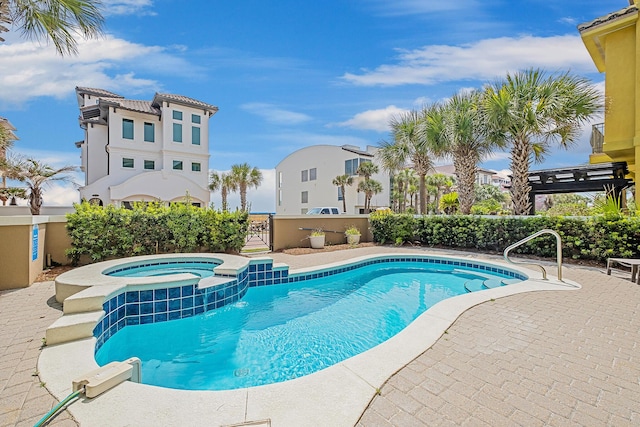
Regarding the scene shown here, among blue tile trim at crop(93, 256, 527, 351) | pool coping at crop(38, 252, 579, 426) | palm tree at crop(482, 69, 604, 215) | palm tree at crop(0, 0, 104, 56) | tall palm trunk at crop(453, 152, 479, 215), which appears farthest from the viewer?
tall palm trunk at crop(453, 152, 479, 215)

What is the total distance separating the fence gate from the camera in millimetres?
11998

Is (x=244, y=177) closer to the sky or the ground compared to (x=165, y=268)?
closer to the sky

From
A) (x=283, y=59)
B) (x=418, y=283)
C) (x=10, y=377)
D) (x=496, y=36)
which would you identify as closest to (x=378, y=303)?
(x=418, y=283)

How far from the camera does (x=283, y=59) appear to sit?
966 cm

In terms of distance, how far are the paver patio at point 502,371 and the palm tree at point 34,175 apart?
35.3 feet

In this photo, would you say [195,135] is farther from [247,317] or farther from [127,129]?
[247,317]

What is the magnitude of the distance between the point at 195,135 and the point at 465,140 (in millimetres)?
17849

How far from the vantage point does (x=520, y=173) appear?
1117cm

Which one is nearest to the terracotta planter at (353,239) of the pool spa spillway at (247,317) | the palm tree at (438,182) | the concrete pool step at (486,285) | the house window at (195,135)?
the pool spa spillway at (247,317)

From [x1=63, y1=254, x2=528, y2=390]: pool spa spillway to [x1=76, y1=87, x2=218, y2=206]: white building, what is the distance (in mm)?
13844

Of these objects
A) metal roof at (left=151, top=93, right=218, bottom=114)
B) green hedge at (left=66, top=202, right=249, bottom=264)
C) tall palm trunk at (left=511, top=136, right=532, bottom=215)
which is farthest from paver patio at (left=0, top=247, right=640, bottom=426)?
metal roof at (left=151, top=93, right=218, bottom=114)

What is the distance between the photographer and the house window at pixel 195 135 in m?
21.6

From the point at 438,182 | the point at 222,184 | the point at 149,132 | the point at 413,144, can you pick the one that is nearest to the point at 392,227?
the point at 413,144

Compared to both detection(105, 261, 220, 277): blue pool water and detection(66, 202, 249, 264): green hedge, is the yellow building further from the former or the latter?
detection(105, 261, 220, 277): blue pool water
